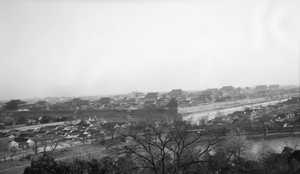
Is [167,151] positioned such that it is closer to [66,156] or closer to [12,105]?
[66,156]

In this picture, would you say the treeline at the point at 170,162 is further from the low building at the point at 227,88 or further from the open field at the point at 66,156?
the low building at the point at 227,88

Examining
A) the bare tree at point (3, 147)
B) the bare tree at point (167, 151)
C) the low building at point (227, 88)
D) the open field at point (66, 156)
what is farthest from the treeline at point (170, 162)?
the low building at point (227, 88)

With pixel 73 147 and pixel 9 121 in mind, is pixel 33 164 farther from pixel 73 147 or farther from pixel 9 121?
pixel 9 121

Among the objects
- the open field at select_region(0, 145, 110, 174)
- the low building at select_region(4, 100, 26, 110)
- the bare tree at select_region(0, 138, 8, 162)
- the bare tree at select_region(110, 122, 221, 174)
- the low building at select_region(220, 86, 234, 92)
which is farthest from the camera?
the low building at select_region(220, 86, 234, 92)

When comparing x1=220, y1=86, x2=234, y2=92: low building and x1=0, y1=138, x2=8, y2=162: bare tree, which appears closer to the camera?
x1=0, y1=138, x2=8, y2=162: bare tree

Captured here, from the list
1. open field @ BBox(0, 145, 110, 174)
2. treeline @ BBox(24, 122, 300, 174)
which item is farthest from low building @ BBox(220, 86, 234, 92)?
treeline @ BBox(24, 122, 300, 174)

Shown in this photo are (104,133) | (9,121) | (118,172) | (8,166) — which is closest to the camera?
(118,172)

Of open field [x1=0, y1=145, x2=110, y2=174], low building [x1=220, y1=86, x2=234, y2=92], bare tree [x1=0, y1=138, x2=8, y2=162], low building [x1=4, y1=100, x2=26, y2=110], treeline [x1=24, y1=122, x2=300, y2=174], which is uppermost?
low building [x1=220, y1=86, x2=234, y2=92]

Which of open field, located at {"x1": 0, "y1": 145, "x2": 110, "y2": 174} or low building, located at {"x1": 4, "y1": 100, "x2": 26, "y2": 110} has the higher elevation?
low building, located at {"x1": 4, "y1": 100, "x2": 26, "y2": 110}

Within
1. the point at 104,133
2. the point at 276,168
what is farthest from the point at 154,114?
the point at 276,168

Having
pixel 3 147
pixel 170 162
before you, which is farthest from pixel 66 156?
pixel 170 162

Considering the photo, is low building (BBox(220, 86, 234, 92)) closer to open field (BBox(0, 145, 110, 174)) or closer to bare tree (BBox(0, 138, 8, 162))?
open field (BBox(0, 145, 110, 174))
